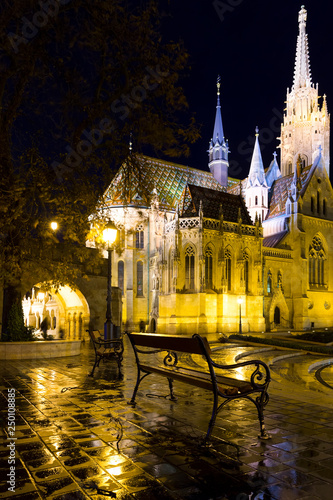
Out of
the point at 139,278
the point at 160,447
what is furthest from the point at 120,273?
the point at 160,447

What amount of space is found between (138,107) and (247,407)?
6448mm

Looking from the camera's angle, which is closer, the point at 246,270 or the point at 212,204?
the point at 246,270

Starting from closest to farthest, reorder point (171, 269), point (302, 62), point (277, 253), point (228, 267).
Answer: point (171, 269) < point (228, 267) < point (277, 253) < point (302, 62)

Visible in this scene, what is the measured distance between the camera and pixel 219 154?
176ft

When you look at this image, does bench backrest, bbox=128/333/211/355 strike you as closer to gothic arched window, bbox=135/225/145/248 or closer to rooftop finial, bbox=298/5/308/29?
gothic arched window, bbox=135/225/145/248

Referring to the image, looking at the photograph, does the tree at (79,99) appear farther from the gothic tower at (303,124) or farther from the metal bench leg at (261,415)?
the gothic tower at (303,124)

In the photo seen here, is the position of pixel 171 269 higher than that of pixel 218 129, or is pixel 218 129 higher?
pixel 218 129

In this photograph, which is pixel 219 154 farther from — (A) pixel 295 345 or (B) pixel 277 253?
(A) pixel 295 345

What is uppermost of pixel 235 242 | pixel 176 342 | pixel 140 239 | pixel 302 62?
pixel 302 62

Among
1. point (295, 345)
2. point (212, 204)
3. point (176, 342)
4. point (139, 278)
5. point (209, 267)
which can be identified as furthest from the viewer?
point (139, 278)

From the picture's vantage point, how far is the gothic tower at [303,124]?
56.3 meters

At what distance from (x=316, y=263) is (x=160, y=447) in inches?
1696

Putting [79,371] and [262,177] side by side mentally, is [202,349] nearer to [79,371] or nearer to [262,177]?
[79,371]

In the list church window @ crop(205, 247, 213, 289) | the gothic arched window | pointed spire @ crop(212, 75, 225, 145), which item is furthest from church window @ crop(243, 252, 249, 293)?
pointed spire @ crop(212, 75, 225, 145)
